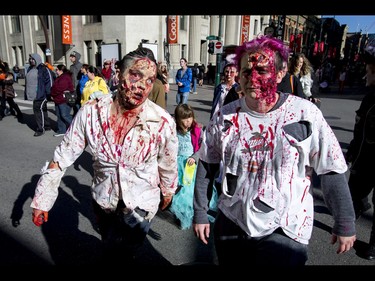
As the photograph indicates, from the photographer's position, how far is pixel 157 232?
313 cm

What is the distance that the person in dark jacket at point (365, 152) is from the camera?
2.59 m

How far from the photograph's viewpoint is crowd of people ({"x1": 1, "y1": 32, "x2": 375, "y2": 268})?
4.75 feet

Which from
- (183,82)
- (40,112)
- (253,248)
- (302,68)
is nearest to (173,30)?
(183,82)

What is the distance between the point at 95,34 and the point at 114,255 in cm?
2597

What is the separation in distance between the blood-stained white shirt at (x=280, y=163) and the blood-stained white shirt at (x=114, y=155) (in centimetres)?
54

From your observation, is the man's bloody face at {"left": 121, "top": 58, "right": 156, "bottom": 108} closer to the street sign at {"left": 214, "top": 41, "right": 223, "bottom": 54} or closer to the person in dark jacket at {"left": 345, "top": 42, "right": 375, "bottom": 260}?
the person in dark jacket at {"left": 345, "top": 42, "right": 375, "bottom": 260}

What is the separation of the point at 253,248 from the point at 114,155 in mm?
941

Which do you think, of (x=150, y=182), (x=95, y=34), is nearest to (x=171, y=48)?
(x=95, y=34)

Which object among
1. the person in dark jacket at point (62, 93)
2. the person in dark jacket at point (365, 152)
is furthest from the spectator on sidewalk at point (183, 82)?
the person in dark jacket at point (365, 152)

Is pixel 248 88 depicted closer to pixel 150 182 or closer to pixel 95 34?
pixel 150 182

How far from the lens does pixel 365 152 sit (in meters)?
2.71

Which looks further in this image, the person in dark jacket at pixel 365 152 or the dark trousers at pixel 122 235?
the person in dark jacket at pixel 365 152

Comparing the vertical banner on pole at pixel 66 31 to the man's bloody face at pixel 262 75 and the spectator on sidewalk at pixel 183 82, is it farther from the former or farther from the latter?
the man's bloody face at pixel 262 75

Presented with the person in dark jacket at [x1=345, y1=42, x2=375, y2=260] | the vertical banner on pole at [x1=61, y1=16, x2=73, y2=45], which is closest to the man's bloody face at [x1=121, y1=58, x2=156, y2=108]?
the person in dark jacket at [x1=345, y1=42, x2=375, y2=260]
